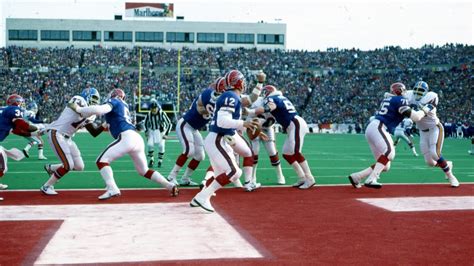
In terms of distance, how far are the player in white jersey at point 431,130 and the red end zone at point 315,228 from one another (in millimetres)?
1111

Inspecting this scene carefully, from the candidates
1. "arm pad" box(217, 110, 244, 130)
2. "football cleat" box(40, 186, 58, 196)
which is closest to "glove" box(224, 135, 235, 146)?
"arm pad" box(217, 110, 244, 130)

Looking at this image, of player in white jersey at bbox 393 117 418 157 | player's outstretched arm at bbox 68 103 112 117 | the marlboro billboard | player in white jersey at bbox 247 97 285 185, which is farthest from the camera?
the marlboro billboard

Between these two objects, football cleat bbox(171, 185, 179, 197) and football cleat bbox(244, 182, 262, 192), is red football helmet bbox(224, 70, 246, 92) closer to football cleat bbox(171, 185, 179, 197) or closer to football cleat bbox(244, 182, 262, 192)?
football cleat bbox(171, 185, 179, 197)

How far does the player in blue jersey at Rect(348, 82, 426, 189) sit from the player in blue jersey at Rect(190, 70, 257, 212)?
10.8 ft

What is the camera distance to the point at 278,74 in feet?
165

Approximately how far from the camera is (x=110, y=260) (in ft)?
15.7

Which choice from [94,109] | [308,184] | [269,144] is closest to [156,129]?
[269,144]

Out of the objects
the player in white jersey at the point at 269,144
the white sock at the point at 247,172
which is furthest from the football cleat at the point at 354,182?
the white sock at the point at 247,172

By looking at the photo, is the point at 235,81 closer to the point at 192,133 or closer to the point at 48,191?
the point at 192,133

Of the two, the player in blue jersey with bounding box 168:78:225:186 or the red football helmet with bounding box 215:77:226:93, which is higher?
the red football helmet with bounding box 215:77:226:93

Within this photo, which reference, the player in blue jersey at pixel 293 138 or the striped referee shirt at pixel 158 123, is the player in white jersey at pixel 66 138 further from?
the striped referee shirt at pixel 158 123

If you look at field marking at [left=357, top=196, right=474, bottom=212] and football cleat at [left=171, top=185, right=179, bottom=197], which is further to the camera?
football cleat at [left=171, top=185, right=179, bottom=197]

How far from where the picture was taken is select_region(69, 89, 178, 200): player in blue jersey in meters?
8.16

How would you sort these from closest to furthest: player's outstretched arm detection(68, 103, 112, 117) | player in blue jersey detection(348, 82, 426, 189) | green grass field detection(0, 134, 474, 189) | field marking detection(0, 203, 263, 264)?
field marking detection(0, 203, 263, 264)
player's outstretched arm detection(68, 103, 112, 117)
player in blue jersey detection(348, 82, 426, 189)
green grass field detection(0, 134, 474, 189)
